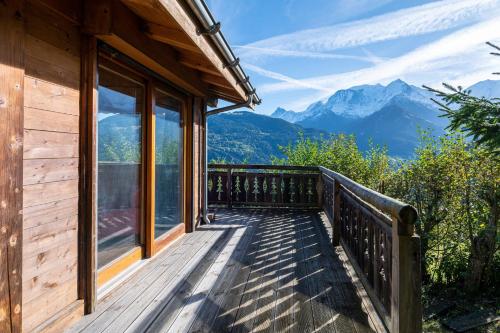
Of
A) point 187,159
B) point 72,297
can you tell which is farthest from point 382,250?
point 187,159

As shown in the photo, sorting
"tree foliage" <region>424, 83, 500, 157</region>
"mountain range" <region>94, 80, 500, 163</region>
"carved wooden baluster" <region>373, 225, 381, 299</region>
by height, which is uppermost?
"mountain range" <region>94, 80, 500, 163</region>

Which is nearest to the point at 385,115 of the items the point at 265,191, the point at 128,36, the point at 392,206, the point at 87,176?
the point at 265,191

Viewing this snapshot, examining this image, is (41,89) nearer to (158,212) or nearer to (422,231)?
(158,212)

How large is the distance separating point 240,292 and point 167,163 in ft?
5.72

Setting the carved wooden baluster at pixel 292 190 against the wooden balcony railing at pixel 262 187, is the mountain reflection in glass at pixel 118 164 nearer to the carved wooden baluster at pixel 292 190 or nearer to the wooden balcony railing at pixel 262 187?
the wooden balcony railing at pixel 262 187

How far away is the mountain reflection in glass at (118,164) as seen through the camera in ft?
7.73

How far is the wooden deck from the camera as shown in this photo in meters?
1.99

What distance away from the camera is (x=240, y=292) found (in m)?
2.48

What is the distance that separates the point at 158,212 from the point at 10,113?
206 cm

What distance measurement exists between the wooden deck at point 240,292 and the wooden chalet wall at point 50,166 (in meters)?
0.34

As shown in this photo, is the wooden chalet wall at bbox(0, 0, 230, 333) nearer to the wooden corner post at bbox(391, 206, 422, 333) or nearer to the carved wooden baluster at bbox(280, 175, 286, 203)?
the wooden corner post at bbox(391, 206, 422, 333)

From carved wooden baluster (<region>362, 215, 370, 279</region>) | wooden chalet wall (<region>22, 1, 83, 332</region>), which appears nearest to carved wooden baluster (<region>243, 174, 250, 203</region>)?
carved wooden baluster (<region>362, 215, 370, 279</region>)

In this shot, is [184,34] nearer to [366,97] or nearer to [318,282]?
[318,282]

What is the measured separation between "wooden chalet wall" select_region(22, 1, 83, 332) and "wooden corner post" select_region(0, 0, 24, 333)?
2.9 inches
